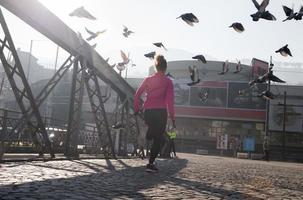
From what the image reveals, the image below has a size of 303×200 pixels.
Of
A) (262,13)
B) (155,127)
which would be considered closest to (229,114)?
(262,13)

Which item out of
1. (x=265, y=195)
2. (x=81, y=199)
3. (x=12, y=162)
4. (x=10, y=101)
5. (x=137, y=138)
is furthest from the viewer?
(x=10, y=101)

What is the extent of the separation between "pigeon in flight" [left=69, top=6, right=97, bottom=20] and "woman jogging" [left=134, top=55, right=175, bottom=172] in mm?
2042

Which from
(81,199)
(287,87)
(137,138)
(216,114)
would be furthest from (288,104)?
(81,199)

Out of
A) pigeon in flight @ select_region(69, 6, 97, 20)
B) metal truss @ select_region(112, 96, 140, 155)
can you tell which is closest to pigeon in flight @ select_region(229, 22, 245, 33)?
pigeon in flight @ select_region(69, 6, 97, 20)

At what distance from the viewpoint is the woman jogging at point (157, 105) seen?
782 cm

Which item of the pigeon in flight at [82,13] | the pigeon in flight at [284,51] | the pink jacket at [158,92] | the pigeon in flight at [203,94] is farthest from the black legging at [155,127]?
the pigeon in flight at [203,94]

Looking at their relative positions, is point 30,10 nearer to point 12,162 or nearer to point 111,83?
point 12,162

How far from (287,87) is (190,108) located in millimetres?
12567

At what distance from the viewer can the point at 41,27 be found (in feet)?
27.7

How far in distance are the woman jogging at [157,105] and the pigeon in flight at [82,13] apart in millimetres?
2042

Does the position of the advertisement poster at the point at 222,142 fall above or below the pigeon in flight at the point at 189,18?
below

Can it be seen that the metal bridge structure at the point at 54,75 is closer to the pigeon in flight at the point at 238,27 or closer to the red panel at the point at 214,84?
the pigeon in flight at the point at 238,27

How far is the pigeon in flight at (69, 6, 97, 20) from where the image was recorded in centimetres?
941

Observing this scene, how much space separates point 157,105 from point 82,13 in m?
2.93
